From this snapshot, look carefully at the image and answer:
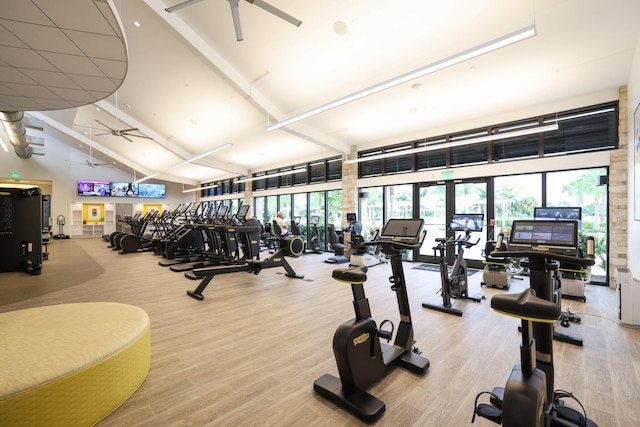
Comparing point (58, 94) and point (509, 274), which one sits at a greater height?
point (58, 94)

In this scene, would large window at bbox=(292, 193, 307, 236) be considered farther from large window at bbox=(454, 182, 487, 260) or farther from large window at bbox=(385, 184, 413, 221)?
large window at bbox=(454, 182, 487, 260)

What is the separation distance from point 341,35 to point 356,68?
884 millimetres

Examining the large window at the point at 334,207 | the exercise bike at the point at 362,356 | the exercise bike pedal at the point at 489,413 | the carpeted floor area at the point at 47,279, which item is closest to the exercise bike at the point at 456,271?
the exercise bike at the point at 362,356

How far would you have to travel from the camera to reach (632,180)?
4.55 metres

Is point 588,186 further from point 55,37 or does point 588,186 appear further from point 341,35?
point 55,37

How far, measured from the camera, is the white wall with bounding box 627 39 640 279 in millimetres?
4102

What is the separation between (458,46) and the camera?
4.61 metres

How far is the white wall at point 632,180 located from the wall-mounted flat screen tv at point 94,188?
22562 mm

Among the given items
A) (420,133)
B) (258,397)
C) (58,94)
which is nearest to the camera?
(258,397)

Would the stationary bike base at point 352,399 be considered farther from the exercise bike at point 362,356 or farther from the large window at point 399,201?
the large window at point 399,201

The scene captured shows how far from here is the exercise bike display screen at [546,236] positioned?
6.66ft

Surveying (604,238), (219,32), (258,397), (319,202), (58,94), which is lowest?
(258,397)

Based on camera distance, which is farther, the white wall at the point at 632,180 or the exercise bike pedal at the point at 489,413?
the white wall at the point at 632,180

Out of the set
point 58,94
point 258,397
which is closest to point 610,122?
point 258,397
